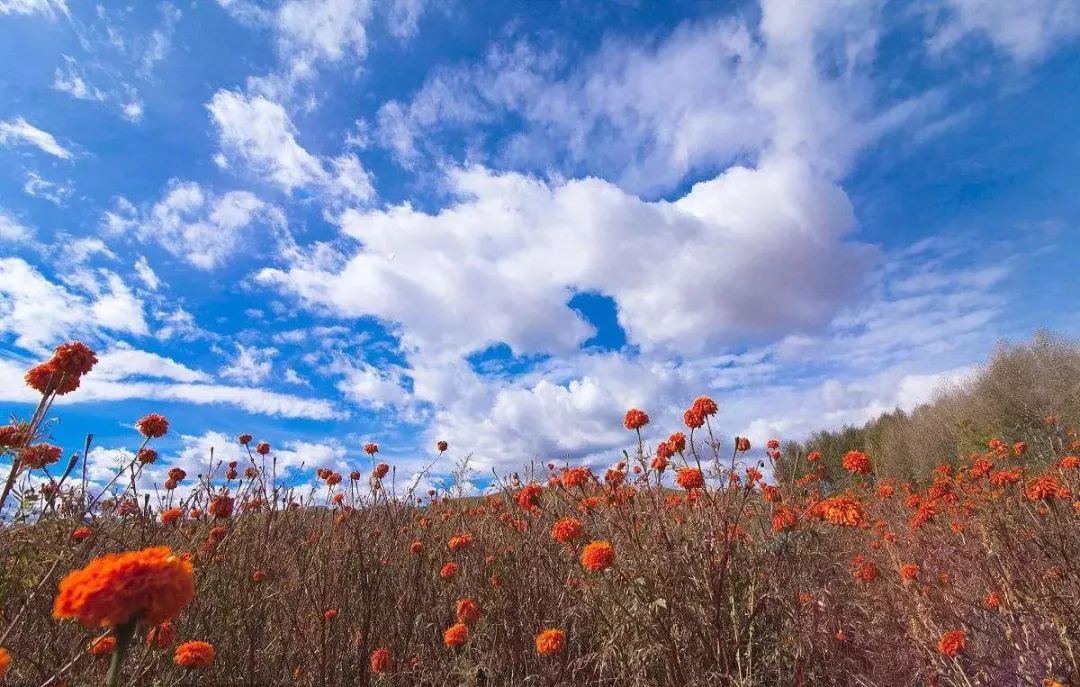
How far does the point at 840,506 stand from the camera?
11.5ft

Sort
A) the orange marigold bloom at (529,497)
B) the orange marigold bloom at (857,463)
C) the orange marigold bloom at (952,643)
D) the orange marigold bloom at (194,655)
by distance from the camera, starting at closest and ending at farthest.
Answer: the orange marigold bloom at (194,655) → the orange marigold bloom at (952,643) → the orange marigold bloom at (529,497) → the orange marigold bloom at (857,463)

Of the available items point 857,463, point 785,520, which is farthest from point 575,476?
point 857,463

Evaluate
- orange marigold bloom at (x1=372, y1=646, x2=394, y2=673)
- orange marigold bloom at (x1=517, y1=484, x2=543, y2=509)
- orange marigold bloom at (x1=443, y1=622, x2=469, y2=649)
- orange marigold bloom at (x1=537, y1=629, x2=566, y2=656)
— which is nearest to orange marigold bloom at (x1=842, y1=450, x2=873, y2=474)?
orange marigold bloom at (x1=517, y1=484, x2=543, y2=509)

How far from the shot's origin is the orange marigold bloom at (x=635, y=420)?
483 centimetres

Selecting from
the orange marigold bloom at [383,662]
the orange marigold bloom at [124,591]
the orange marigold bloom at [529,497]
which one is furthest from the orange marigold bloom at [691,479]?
the orange marigold bloom at [124,591]

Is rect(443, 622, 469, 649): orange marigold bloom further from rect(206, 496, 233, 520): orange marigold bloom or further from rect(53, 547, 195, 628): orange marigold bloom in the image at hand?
rect(53, 547, 195, 628): orange marigold bloom

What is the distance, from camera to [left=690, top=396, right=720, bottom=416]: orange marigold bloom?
428 centimetres


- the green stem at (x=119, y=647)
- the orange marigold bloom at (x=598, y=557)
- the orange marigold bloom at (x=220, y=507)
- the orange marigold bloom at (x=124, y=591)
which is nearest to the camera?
the green stem at (x=119, y=647)

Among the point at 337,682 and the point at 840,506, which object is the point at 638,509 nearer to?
the point at 840,506

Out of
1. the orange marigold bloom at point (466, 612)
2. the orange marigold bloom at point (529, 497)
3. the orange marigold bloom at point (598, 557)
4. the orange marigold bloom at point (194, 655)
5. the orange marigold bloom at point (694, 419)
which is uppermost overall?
the orange marigold bloom at point (694, 419)

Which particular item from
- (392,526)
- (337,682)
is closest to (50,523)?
(337,682)

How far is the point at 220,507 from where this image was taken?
3.86 m

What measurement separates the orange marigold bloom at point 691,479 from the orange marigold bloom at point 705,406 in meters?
0.56

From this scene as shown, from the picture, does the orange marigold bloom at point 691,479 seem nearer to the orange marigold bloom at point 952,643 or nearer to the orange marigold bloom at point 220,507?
the orange marigold bloom at point 952,643
